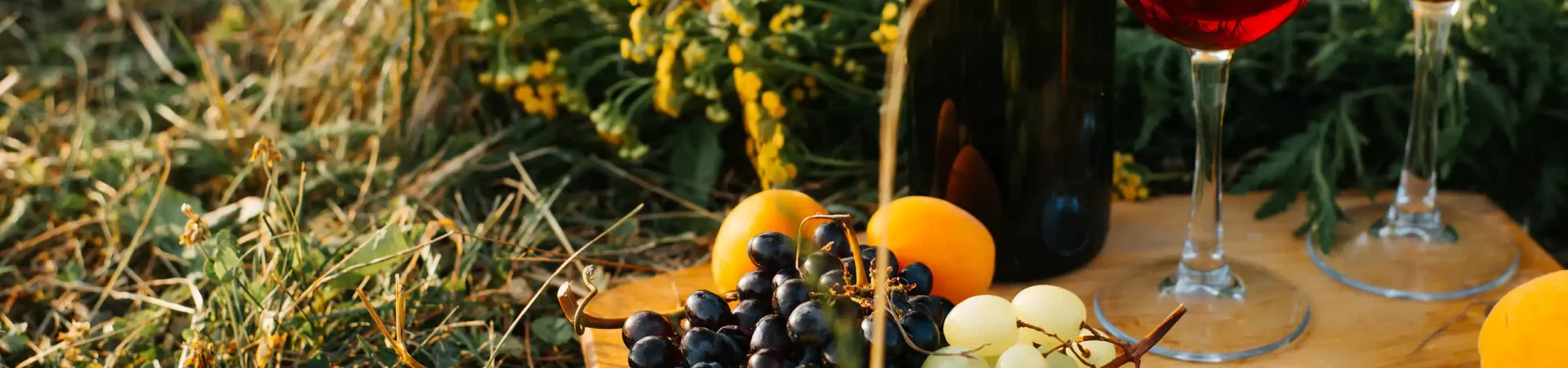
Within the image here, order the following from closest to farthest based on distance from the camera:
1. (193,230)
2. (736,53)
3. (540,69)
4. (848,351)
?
1. (848,351)
2. (193,230)
3. (736,53)
4. (540,69)

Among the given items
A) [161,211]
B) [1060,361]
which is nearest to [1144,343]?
[1060,361]

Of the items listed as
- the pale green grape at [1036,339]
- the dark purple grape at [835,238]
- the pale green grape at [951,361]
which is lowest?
the pale green grape at [1036,339]

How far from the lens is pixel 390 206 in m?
1.08

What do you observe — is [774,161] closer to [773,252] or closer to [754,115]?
[754,115]

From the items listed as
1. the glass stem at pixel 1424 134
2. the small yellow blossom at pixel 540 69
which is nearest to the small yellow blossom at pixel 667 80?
the small yellow blossom at pixel 540 69

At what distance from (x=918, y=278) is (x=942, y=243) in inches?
2.4

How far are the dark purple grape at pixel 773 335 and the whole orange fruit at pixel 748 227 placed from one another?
0.41ft

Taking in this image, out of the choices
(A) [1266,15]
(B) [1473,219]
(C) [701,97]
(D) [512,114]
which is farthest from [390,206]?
(B) [1473,219]

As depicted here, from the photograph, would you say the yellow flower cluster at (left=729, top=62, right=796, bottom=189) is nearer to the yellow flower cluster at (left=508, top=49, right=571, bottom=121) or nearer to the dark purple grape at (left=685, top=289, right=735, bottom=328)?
the yellow flower cluster at (left=508, top=49, right=571, bottom=121)

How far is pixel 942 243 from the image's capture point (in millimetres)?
724

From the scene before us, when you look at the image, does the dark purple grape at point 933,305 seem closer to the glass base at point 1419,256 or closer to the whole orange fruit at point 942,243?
the whole orange fruit at point 942,243

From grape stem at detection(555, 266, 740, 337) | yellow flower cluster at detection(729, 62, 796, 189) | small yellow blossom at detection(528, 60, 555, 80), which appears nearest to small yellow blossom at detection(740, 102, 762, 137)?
yellow flower cluster at detection(729, 62, 796, 189)

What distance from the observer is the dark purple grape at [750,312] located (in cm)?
63

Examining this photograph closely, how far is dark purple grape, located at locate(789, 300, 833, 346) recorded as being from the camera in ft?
1.87
